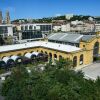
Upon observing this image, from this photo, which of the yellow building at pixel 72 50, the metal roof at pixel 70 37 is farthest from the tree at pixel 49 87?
the metal roof at pixel 70 37

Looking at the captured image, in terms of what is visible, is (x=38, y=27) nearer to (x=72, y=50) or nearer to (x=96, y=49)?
(x=96, y=49)

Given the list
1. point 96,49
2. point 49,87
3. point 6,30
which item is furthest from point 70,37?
point 6,30

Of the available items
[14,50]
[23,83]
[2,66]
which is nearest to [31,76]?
[23,83]

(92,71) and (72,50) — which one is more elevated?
(72,50)

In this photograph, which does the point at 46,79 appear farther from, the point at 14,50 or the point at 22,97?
the point at 14,50

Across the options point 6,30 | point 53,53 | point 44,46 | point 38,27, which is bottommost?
point 53,53

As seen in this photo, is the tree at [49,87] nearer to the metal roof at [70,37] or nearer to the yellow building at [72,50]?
the yellow building at [72,50]
